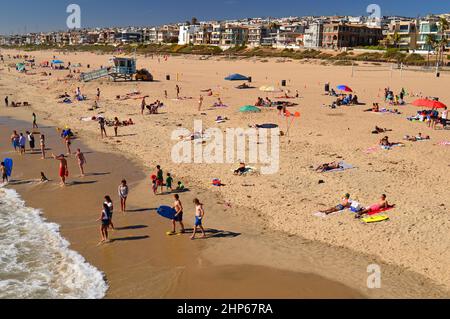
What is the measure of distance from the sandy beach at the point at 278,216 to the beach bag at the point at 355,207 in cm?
22

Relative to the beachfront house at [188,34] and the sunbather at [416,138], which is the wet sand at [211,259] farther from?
the beachfront house at [188,34]

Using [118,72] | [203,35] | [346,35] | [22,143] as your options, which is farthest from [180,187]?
[203,35]

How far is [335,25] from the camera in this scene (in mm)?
96125

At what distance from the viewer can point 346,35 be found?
97125 millimetres

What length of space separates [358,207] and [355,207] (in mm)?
80

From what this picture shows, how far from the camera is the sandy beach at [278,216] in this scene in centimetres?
918

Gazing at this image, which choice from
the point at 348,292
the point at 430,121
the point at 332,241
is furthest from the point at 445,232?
the point at 430,121

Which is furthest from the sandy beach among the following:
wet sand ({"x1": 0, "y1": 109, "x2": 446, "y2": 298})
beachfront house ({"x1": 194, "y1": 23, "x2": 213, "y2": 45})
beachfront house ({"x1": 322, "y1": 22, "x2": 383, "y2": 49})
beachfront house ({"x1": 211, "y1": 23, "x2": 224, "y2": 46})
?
beachfront house ({"x1": 194, "y1": 23, "x2": 213, "y2": 45})

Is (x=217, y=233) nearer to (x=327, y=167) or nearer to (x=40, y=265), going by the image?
(x=40, y=265)

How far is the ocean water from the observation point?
29.7ft

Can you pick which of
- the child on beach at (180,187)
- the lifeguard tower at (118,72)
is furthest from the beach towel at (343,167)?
the lifeguard tower at (118,72)

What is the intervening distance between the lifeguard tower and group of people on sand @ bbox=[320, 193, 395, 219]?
35.3m

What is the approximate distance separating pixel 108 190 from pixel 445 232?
10.5 meters
